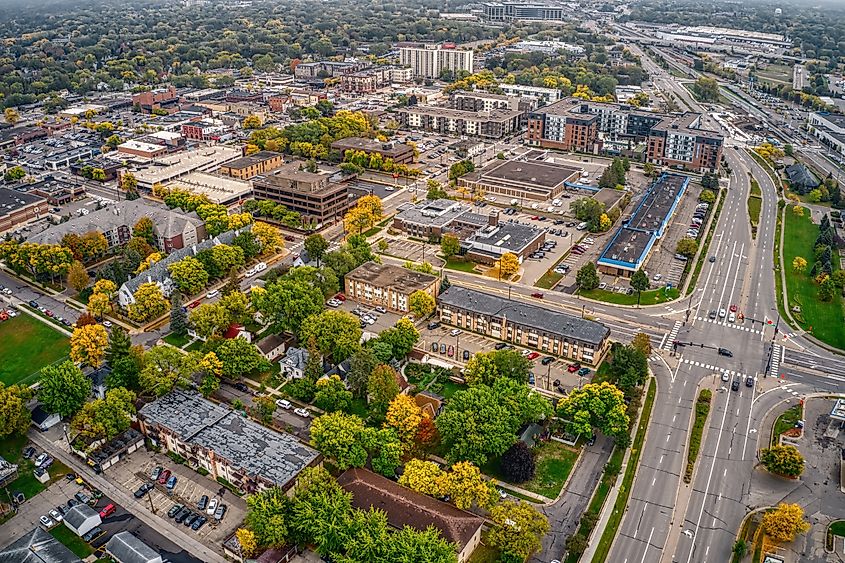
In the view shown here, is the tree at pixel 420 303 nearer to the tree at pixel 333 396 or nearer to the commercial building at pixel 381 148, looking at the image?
the tree at pixel 333 396

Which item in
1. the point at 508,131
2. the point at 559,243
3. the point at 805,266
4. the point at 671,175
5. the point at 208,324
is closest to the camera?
the point at 208,324

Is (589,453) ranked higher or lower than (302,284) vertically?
lower

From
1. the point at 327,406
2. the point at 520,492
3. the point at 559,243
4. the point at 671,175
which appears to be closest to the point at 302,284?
the point at 327,406

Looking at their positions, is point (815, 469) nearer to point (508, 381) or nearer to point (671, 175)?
point (508, 381)

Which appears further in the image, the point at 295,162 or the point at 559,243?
the point at 295,162

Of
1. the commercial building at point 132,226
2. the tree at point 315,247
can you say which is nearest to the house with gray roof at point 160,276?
the commercial building at point 132,226

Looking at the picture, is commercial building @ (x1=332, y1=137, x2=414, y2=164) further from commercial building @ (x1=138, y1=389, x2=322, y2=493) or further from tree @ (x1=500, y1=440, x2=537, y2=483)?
tree @ (x1=500, y1=440, x2=537, y2=483)

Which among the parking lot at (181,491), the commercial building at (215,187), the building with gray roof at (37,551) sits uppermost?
the commercial building at (215,187)
